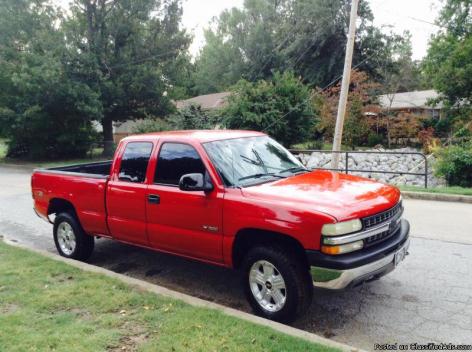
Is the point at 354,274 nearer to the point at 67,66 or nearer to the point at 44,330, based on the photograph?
the point at 44,330

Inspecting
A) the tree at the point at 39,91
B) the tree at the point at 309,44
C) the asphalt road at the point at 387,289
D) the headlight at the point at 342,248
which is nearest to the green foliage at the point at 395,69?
the tree at the point at 309,44

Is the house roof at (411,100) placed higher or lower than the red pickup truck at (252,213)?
higher

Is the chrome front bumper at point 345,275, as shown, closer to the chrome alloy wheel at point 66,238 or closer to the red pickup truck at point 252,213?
the red pickup truck at point 252,213

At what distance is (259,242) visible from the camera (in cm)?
466

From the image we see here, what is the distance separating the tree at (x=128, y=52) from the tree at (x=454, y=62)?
1579 cm

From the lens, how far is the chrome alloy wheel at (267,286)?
4418mm

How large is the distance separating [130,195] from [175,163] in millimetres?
775

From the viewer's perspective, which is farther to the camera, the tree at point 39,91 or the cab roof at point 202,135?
the tree at point 39,91

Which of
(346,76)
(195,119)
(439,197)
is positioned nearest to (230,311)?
(439,197)

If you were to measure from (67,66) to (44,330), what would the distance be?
2403cm

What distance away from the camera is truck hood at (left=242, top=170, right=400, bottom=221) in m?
4.18

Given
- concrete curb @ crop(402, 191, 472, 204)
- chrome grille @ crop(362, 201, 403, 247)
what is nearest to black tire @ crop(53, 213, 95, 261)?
chrome grille @ crop(362, 201, 403, 247)

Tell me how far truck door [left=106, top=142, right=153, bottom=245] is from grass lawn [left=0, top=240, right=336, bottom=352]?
0.68m

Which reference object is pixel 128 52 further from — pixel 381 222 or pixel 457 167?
pixel 381 222
